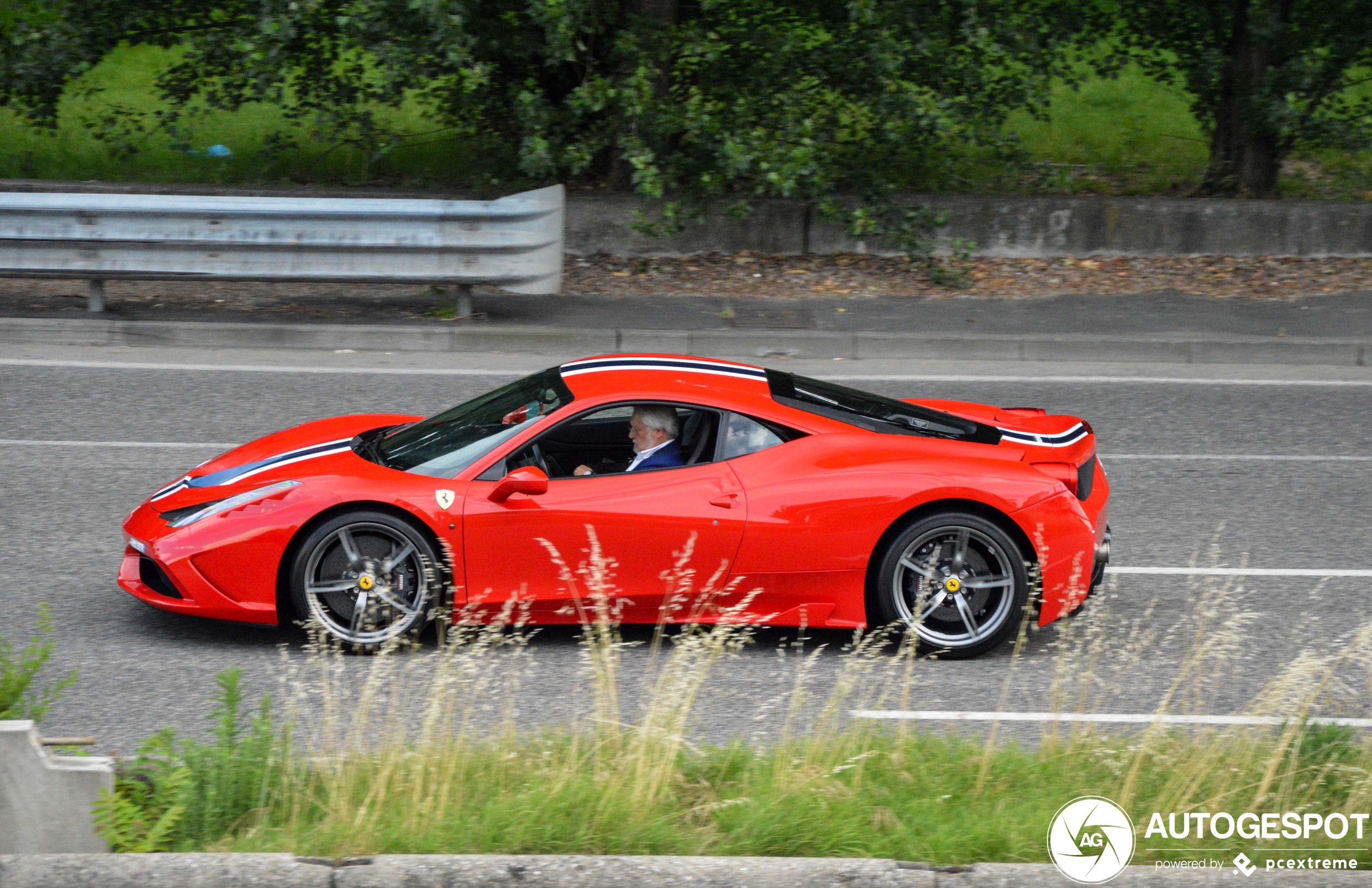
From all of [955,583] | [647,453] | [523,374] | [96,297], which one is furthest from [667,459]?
[96,297]

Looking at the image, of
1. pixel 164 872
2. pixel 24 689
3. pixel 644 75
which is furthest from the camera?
pixel 644 75

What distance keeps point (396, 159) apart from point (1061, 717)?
42.9 ft

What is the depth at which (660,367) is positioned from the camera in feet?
20.4

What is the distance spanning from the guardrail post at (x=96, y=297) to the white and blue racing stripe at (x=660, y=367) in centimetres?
725

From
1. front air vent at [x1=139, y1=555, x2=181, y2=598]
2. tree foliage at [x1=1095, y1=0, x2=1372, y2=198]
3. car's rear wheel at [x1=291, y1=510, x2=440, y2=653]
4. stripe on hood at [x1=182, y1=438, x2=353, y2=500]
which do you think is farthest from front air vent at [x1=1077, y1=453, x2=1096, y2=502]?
tree foliage at [x1=1095, y1=0, x2=1372, y2=198]

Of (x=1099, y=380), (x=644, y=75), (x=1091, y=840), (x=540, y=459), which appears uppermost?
(x=644, y=75)

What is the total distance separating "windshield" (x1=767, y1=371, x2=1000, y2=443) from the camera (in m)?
6.06

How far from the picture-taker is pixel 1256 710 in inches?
185

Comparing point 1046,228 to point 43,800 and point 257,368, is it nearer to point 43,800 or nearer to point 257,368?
point 257,368

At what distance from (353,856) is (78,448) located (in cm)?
576

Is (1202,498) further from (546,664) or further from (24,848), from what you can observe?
(24,848)

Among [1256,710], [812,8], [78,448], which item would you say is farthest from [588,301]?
[1256,710]

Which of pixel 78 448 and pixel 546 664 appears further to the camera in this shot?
pixel 78 448

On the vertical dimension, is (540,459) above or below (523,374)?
above
